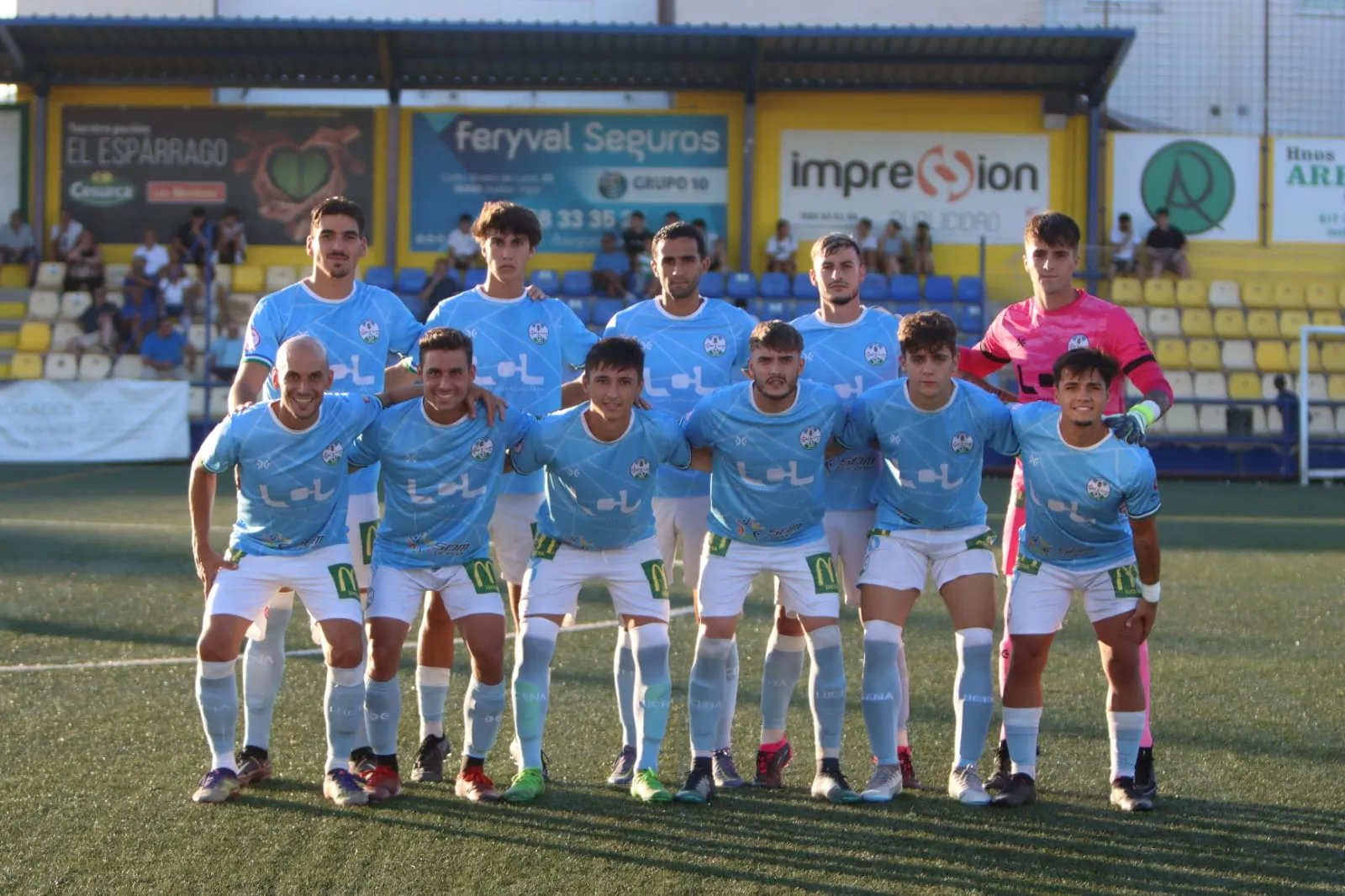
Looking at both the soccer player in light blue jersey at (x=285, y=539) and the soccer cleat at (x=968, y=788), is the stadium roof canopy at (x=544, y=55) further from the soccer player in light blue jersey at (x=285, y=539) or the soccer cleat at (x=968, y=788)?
the soccer cleat at (x=968, y=788)

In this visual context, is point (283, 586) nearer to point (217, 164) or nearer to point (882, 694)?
point (882, 694)

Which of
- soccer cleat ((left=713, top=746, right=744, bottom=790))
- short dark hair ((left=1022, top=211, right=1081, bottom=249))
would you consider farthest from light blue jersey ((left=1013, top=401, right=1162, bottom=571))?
soccer cleat ((left=713, top=746, right=744, bottom=790))

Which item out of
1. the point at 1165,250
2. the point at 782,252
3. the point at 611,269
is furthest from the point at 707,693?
the point at 1165,250

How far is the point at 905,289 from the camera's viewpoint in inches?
744

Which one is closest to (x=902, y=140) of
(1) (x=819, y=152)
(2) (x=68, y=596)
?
(1) (x=819, y=152)

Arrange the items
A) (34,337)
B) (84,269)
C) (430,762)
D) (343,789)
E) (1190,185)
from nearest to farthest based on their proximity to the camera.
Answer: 1. (343,789)
2. (430,762)
3. (34,337)
4. (84,269)
5. (1190,185)

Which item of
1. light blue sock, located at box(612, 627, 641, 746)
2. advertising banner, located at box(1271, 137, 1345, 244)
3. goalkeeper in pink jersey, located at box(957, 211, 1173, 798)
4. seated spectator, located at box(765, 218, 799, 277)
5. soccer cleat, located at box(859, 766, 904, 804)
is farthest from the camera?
advertising banner, located at box(1271, 137, 1345, 244)

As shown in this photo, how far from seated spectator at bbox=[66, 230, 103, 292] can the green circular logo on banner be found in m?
13.6

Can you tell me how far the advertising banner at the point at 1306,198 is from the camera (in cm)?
2100

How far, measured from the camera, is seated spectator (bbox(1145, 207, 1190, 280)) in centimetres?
1925

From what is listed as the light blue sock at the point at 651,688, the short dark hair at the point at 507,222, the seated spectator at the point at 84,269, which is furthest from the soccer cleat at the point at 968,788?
the seated spectator at the point at 84,269

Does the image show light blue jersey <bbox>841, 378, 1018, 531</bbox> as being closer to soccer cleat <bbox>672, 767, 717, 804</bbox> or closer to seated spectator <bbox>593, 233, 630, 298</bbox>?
soccer cleat <bbox>672, 767, 717, 804</bbox>

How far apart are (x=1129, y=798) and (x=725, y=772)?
1.28 meters

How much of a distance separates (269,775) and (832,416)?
218cm
